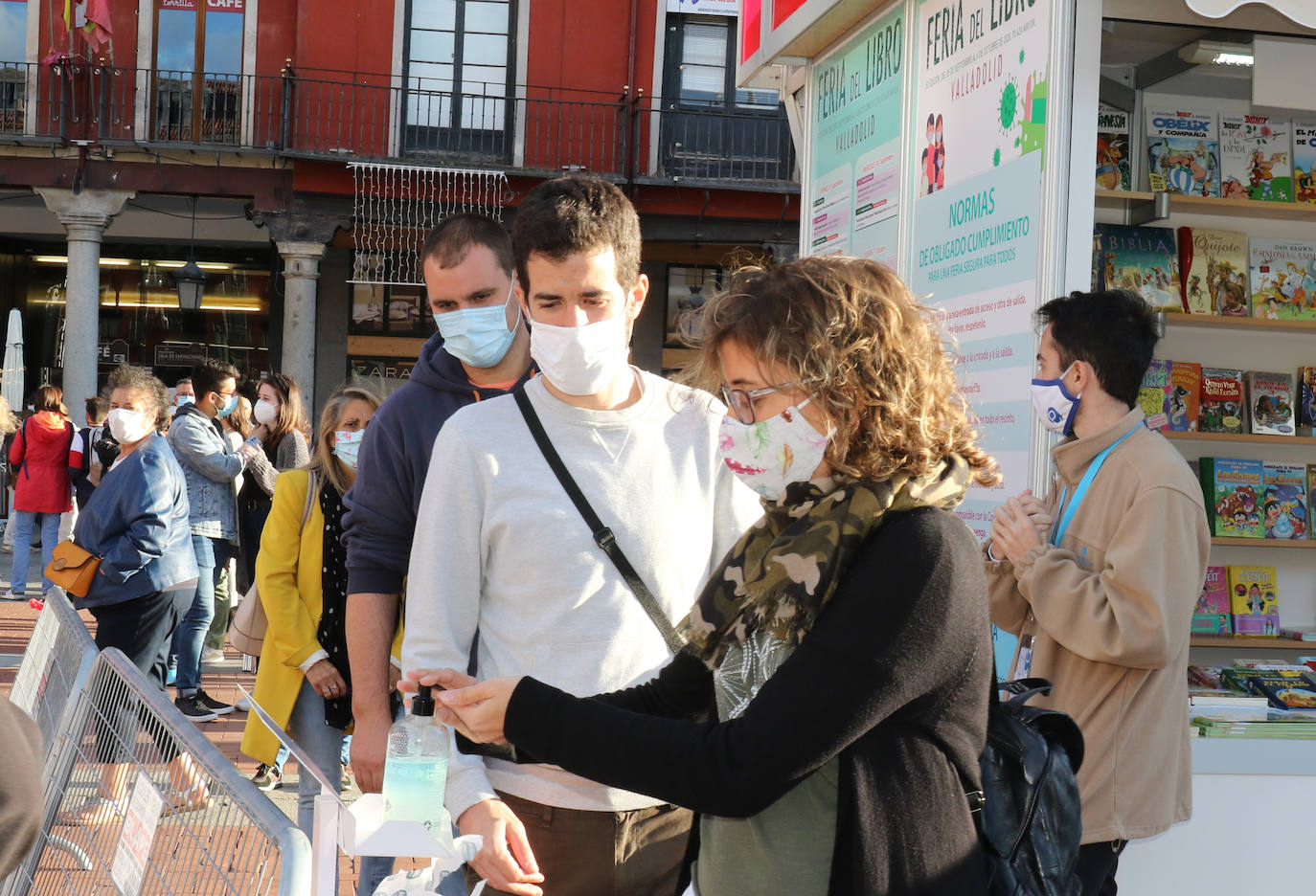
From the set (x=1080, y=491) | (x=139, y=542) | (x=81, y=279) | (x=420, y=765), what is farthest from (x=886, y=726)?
(x=81, y=279)

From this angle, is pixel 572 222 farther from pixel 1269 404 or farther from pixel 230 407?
pixel 230 407

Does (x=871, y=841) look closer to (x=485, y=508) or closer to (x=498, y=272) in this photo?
(x=485, y=508)

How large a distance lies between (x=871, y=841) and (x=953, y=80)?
10.9 feet

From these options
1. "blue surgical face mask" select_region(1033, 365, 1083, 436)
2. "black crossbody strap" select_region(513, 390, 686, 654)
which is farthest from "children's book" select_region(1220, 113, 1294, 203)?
"black crossbody strap" select_region(513, 390, 686, 654)

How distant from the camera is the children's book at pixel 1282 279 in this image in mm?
4992

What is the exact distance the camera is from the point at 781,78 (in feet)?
20.6

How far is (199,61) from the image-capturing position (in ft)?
53.5

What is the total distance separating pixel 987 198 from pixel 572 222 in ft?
7.26

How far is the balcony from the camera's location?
1582cm

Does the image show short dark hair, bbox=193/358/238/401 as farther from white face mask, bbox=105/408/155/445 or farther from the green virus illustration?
the green virus illustration

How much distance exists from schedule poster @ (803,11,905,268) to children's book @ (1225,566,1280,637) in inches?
72.4

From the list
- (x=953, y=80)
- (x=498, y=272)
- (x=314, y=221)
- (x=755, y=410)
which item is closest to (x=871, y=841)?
(x=755, y=410)

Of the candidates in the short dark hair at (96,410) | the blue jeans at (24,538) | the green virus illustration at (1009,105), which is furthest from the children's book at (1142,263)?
A: the short dark hair at (96,410)

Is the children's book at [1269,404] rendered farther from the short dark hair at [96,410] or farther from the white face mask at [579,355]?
the short dark hair at [96,410]
